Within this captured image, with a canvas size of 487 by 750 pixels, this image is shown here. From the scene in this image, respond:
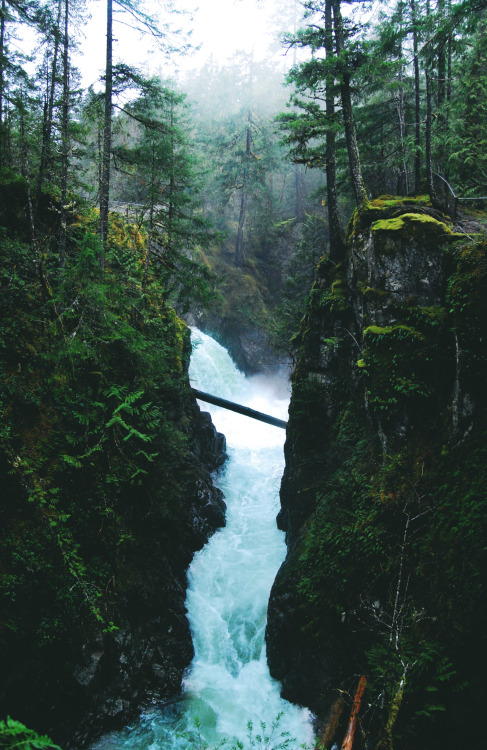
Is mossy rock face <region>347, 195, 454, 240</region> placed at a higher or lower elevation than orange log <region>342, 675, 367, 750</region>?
higher

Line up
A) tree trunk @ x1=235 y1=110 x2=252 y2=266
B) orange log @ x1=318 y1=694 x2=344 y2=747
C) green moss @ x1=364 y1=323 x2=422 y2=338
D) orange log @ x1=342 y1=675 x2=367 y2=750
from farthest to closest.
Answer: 1. tree trunk @ x1=235 y1=110 x2=252 y2=266
2. green moss @ x1=364 y1=323 x2=422 y2=338
3. orange log @ x1=318 y1=694 x2=344 y2=747
4. orange log @ x1=342 y1=675 x2=367 y2=750

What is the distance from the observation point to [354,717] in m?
6.11

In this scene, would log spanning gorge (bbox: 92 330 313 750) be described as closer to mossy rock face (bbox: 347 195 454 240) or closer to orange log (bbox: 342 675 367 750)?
orange log (bbox: 342 675 367 750)

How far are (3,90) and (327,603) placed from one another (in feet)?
53.8

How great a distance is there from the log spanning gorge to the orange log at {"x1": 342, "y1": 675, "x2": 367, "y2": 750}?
1.35 m

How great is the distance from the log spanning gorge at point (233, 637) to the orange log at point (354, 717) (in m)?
1.35

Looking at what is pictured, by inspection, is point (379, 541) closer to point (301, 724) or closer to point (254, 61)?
point (301, 724)

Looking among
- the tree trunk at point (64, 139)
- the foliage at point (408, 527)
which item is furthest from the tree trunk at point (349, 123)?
the tree trunk at point (64, 139)

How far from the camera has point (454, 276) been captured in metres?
7.81

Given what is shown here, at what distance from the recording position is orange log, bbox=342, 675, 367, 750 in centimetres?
591

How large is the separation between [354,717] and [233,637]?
485 cm

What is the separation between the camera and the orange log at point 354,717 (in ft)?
19.4

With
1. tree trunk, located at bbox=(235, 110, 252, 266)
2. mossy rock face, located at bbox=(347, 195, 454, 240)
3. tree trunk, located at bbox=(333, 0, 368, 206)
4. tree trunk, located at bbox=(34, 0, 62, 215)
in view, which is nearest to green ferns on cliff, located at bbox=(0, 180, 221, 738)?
tree trunk, located at bbox=(34, 0, 62, 215)

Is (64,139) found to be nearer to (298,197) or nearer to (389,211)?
(389,211)
